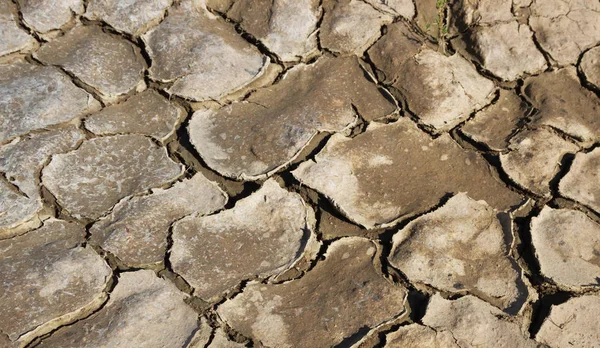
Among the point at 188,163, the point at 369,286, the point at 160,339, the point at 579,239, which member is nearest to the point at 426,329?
the point at 369,286

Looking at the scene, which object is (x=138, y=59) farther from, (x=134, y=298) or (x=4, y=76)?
(x=134, y=298)

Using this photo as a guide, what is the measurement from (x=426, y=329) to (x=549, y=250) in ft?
1.72

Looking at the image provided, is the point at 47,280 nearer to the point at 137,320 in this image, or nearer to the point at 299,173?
the point at 137,320

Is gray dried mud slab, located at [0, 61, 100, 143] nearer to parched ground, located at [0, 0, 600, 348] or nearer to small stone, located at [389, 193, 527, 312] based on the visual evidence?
parched ground, located at [0, 0, 600, 348]

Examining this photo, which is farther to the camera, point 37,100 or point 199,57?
point 199,57

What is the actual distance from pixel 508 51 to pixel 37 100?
6.51ft

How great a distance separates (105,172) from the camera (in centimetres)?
219

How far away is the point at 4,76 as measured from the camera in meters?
2.46

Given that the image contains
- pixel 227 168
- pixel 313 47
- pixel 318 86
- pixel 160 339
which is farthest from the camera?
pixel 313 47

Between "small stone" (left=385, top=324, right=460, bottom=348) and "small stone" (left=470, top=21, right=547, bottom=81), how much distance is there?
4.12 feet

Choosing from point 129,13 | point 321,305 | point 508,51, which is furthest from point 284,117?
point 508,51

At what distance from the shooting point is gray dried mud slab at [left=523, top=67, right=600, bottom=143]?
2311 mm

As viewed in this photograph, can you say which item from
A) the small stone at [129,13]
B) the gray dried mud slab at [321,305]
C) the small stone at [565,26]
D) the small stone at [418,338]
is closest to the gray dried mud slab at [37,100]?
the small stone at [129,13]

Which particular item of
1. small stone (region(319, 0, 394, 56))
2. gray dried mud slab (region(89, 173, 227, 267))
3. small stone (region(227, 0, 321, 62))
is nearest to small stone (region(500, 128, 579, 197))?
small stone (region(319, 0, 394, 56))
